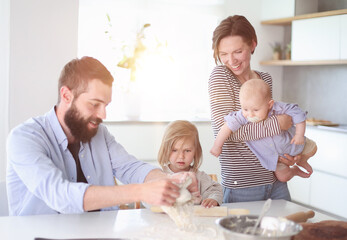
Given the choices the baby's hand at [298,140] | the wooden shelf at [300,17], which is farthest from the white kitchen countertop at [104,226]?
the wooden shelf at [300,17]

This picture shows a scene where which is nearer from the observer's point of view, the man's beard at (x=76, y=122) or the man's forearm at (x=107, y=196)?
the man's forearm at (x=107, y=196)

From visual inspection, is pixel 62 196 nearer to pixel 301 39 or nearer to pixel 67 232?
pixel 67 232

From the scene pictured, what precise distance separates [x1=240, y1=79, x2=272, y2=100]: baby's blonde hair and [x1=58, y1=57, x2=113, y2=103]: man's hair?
59 centimetres

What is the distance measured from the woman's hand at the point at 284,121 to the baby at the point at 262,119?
1.6 inches

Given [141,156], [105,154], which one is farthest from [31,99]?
[105,154]

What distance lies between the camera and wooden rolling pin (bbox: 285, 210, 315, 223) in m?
1.75

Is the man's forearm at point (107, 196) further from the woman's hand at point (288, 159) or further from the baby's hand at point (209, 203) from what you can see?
the woman's hand at point (288, 159)

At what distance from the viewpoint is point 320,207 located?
14.3ft

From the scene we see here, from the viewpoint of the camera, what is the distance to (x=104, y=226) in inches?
65.1

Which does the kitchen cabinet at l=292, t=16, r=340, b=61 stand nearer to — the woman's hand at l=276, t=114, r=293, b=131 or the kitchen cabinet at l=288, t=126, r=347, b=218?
the kitchen cabinet at l=288, t=126, r=347, b=218

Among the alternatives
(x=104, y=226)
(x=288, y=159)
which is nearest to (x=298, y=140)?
(x=288, y=159)

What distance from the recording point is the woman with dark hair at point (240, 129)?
2.11 meters

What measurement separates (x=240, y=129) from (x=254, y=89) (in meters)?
0.19

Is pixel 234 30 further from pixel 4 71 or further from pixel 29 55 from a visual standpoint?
pixel 4 71
